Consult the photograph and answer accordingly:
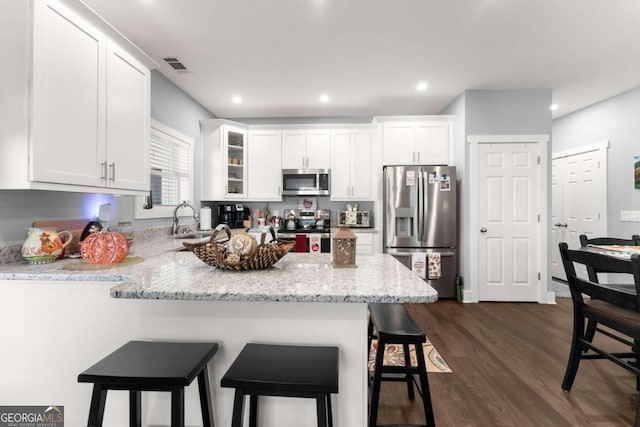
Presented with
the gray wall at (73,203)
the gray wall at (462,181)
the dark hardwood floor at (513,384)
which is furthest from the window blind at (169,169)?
the gray wall at (462,181)

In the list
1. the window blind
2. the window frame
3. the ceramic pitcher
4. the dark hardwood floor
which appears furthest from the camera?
the window blind

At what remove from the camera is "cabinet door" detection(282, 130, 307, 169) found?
4402 millimetres

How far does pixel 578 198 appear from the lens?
175 inches

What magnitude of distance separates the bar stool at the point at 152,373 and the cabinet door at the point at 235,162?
332 cm

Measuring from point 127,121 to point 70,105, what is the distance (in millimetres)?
425

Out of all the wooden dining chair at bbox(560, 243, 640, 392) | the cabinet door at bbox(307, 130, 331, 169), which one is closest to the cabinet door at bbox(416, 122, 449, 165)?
the cabinet door at bbox(307, 130, 331, 169)

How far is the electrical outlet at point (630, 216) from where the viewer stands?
141 inches

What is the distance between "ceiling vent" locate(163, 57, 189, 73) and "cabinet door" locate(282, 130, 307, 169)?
5.39 ft

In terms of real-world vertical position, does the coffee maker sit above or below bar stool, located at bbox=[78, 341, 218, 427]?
above

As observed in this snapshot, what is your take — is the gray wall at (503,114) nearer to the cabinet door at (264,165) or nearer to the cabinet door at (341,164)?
the cabinet door at (341,164)

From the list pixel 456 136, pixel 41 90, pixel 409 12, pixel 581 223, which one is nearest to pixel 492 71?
pixel 456 136

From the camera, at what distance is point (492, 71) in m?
3.17

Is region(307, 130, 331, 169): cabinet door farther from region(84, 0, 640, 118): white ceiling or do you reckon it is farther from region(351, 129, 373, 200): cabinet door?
region(84, 0, 640, 118): white ceiling

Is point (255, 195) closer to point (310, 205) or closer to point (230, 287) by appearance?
point (310, 205)
